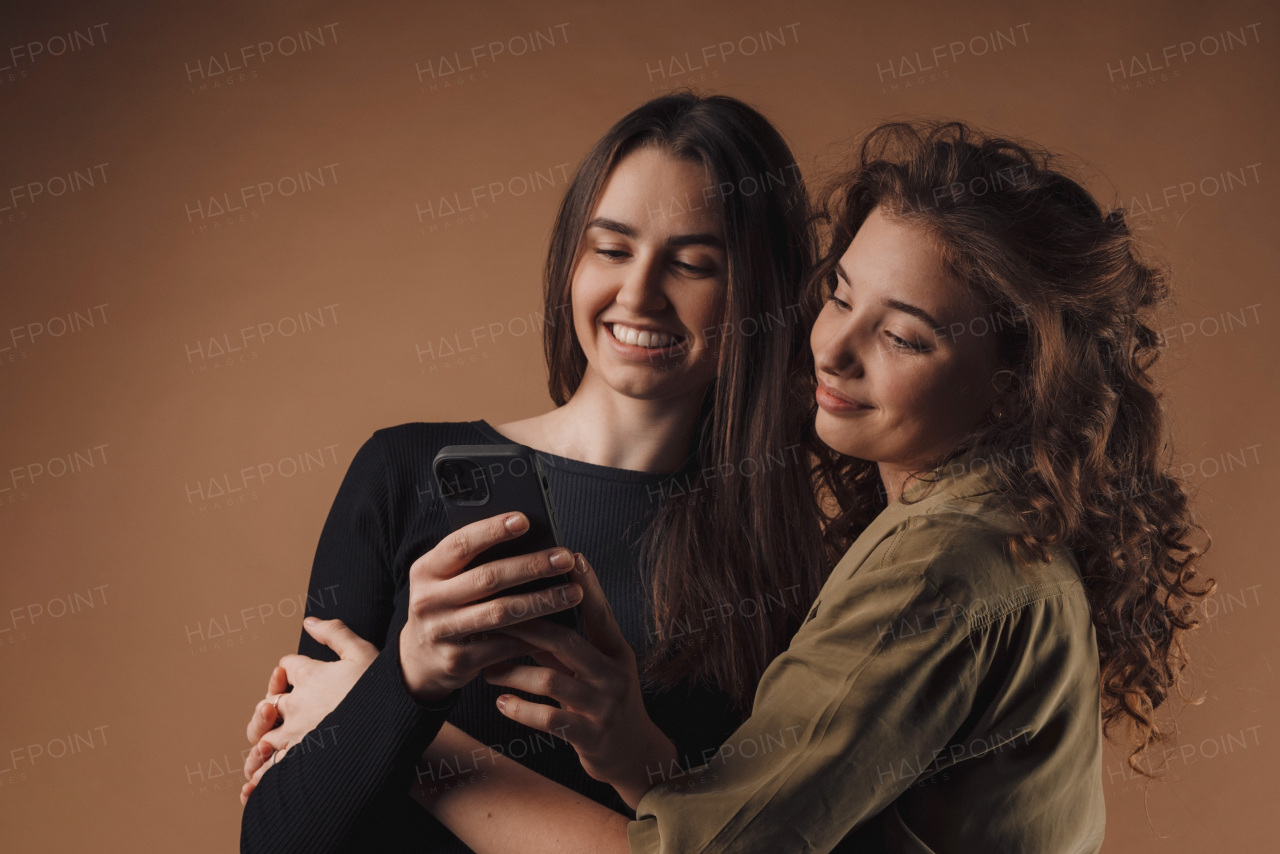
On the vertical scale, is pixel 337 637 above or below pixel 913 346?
below

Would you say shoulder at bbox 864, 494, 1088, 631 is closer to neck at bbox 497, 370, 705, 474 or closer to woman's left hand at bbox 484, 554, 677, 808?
woman's left hand at bbox 484, 554, 677, 808

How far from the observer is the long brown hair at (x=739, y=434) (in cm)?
150

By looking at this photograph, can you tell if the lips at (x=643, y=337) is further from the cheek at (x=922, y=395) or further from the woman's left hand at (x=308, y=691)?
the woman's left hand at (x=308, y=691)

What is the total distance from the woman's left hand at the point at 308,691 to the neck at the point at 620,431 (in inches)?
17.4

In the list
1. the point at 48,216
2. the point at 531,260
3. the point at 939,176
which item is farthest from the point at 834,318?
the point at 48,216

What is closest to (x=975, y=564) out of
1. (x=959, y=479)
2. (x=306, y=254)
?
(x=959, y=479)

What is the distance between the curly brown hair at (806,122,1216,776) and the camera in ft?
4.09

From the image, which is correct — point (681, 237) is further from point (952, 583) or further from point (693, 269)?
point (952, 583)

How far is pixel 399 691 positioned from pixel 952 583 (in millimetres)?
669

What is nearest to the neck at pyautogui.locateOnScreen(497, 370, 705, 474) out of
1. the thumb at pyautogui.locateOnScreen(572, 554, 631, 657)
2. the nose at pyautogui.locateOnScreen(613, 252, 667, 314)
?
the nose at pyautogui.locateOnScreen(613, 252, 667, 314)

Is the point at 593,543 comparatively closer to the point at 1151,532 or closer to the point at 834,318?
the point at 834,318

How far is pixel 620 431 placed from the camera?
1608mm

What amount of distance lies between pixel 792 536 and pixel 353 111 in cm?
179

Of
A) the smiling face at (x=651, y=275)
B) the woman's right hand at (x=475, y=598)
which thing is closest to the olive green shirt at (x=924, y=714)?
the woman's right hand at (x=475, y=598)
